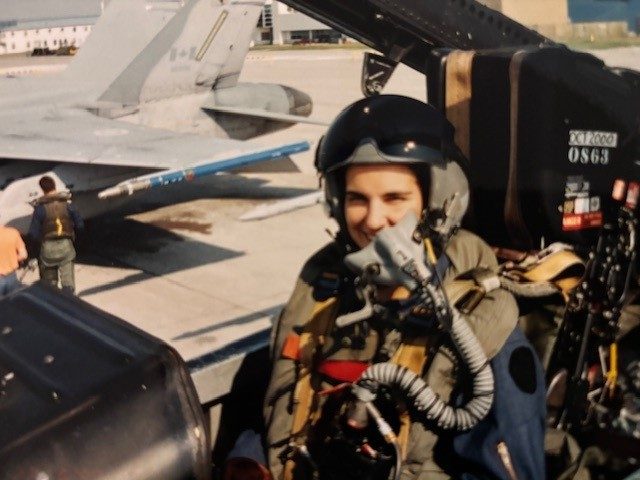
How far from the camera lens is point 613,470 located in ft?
6.01

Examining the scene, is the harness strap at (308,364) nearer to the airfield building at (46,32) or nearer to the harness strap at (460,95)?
the harness strap at (460,95)

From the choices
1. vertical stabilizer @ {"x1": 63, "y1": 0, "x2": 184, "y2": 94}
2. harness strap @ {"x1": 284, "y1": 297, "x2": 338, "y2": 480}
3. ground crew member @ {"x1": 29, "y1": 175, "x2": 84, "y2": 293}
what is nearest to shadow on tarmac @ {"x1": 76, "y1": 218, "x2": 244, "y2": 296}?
ground crew member @ {"x1": 29, "y1": 175, "x2": 84, "y2": 293}

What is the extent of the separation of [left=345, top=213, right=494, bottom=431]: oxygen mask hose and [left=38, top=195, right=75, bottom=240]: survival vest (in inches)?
235

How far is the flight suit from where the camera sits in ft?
5.47

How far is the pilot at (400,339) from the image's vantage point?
63.8 inches

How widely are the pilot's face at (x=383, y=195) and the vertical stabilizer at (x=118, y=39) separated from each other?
31.2 feet

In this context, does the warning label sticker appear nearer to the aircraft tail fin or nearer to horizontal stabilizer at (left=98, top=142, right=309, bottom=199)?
horizontal stabilizer at (left=98, top=142, right=309, bottom=199)

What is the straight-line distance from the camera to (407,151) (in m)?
1.85

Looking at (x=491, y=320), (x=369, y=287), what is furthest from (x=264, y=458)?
(x=491, y=320)

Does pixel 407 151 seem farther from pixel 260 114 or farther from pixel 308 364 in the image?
pixel 260 114

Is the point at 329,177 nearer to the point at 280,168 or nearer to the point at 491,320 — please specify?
the point at 491,320

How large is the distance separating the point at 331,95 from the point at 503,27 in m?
19.7

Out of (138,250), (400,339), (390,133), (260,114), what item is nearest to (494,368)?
(400,339)

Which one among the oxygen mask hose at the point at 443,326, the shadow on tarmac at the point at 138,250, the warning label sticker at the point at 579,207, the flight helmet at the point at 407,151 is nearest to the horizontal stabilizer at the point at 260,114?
the shadow on tarmac at the point at 138,250
